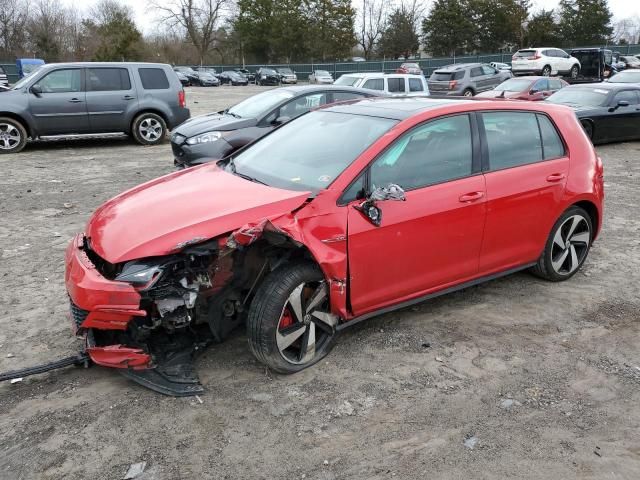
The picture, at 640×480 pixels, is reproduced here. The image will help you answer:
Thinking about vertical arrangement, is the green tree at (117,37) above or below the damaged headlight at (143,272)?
above

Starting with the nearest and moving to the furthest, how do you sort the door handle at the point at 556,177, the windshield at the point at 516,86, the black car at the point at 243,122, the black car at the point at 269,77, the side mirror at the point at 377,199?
1. the side mirror at the point at 377,199
2. the door handle at the point at 556,177
3. the black car at the point at 243,122
4. the windshield at the point at 516,86
5. the black car at the point at 269,77

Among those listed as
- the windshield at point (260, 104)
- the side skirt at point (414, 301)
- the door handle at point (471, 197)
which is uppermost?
the windshield at point (260, 104)

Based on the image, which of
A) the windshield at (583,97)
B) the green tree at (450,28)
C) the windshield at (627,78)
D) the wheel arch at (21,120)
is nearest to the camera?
the wheel arch at (21,120)

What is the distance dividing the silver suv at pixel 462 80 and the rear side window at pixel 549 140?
59.3 feet

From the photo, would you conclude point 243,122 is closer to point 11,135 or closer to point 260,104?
point 260,104

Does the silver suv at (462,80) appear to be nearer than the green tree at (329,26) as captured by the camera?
Yes

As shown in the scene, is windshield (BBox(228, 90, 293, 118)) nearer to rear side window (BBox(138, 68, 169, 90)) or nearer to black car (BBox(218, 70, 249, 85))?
rear side window (BBox(138, 68, 169, 90))

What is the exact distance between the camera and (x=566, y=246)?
483 centimetres

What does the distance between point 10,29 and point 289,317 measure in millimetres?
63631

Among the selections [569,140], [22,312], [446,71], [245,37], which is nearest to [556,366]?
[569,140]

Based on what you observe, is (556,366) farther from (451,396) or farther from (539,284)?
(539,284)

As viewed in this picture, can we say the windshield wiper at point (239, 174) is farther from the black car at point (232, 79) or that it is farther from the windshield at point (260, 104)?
the black car at point (232, 79)

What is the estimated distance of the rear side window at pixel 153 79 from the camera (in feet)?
40.1

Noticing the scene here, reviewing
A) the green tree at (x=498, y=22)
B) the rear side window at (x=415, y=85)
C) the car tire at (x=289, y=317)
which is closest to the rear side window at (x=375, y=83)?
the rear side window at (x=415, y=85)
